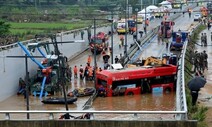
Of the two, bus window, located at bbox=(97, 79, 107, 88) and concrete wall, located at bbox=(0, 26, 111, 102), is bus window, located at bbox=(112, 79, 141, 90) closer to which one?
bus window, located at bbox=(97, 79, 107, 88)

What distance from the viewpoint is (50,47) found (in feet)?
143

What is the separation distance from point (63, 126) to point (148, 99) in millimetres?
16951

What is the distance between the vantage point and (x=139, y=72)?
31.4m

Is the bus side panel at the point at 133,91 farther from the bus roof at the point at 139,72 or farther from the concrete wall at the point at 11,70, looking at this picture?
the concrete wall at the point at 11,70

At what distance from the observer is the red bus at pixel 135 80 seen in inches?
1228

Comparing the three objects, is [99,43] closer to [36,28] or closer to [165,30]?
[165,30]

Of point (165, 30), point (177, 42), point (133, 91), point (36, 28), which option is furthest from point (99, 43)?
point (36, 28)

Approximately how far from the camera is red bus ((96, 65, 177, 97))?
31200 mm

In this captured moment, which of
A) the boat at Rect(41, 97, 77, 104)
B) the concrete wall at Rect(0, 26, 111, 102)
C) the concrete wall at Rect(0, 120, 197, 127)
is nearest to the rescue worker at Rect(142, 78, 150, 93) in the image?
the boat at Rect(41, 97, 77, 104)

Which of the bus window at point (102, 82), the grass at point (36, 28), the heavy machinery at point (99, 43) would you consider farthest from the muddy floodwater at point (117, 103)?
the grass at point (36, 28)

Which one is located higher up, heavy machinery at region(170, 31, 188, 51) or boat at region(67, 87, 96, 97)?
heavy machinery at region(170, 31, 188, 51)

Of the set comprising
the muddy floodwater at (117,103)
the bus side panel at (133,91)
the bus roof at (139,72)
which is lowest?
the muddy floodwater at (117,103)

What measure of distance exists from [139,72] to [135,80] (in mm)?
541

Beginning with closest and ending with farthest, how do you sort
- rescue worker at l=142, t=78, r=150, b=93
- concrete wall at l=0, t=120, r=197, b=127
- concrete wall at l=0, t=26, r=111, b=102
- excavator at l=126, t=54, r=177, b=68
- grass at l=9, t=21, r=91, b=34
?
1. concrete wall at l=0, t=120, r=197, b=127
2. rescue worker at l=142, t=78, r=150, b=93
3. concrete wall at l=0, t=26, r=111, b=102
4. excavator at l=126, t=54, r=177, b=68
5. grass at l=9, t=21, r=91, b=34
